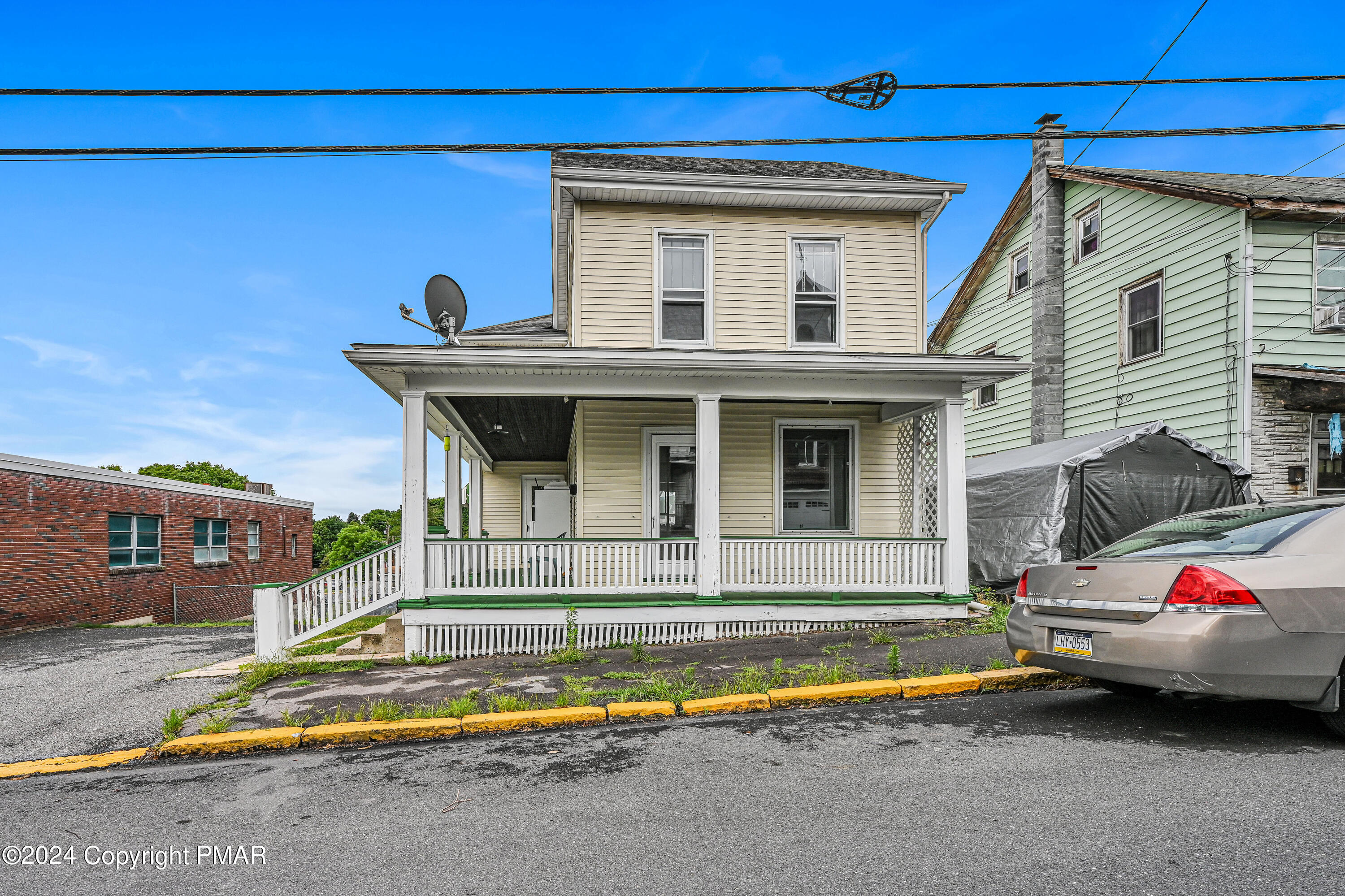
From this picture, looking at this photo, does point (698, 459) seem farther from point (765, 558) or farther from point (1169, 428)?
point (1169, 428)

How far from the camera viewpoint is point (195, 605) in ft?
64.7

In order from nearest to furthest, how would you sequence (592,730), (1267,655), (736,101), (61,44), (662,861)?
1. (662,861)
2. (1267,655)
3. (592,730)
4. (61,44)
5. (736,101)

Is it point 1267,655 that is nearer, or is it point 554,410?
point 1267,655

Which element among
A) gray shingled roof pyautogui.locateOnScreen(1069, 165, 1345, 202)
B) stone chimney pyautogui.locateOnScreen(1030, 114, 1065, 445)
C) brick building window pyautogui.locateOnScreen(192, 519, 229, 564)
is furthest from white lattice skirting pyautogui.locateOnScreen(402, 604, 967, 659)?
brick building window pyautogui.locateOnScreen(192, 519, 229, 564)

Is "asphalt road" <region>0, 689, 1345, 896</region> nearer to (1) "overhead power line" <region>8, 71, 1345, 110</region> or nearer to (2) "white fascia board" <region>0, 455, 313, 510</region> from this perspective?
(1) "overhead power line" <region>8, 71, 1345, 110</region>

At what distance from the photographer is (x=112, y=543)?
649 inches

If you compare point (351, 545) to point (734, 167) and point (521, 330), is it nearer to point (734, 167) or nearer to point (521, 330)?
point (521, 330)

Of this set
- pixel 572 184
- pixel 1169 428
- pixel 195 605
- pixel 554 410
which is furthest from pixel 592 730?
pixel 195 605

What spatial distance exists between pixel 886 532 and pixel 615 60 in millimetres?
7700

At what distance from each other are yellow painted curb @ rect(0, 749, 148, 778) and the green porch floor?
3532 millimetres

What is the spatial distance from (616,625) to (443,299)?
547 centimetres

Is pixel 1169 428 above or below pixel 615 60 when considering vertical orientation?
below

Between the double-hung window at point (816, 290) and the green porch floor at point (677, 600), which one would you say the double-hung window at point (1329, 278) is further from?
the green porch floor at point (677, 600)

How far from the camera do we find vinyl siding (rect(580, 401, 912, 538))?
1066 cm
